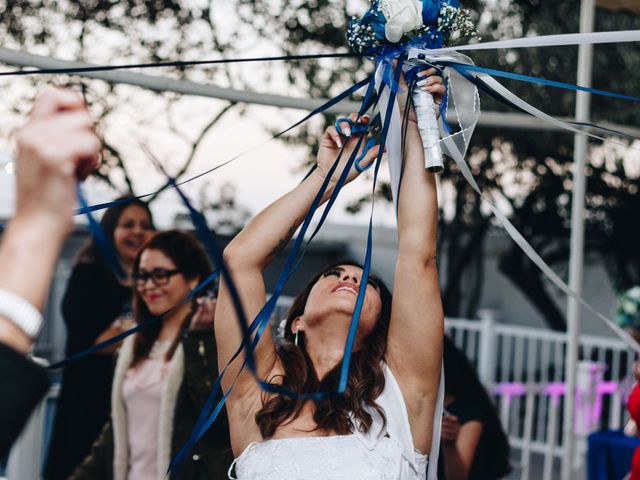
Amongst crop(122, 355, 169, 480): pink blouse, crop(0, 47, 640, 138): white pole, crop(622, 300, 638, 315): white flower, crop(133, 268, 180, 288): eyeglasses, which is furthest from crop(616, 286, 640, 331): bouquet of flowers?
crop(122, 355, 169, 480): pink blouse

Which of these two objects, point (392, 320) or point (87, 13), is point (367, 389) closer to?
point (392, 320)

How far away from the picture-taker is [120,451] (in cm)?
331

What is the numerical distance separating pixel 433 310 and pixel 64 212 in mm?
1329

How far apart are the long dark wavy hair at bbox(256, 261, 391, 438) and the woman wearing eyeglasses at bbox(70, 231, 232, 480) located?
0.77m

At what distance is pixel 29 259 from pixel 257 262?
1336 millimetres

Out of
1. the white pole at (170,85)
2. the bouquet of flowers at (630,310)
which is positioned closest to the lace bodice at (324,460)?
the white pole at (170,85)

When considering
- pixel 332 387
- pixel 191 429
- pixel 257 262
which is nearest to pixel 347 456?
pixel 332 387

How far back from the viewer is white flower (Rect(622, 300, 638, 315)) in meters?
5.15

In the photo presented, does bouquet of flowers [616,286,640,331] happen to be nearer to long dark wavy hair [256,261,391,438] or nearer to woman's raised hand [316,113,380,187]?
long dark wavy hair [256,261,391,438]

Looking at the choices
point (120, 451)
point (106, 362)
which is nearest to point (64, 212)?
point (120, 451)

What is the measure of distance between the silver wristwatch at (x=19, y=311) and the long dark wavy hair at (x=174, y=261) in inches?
104

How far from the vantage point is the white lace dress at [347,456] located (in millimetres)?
2016

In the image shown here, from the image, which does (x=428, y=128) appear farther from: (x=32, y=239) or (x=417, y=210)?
(x=32, y=239)

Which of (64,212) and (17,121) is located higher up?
(17,121)
